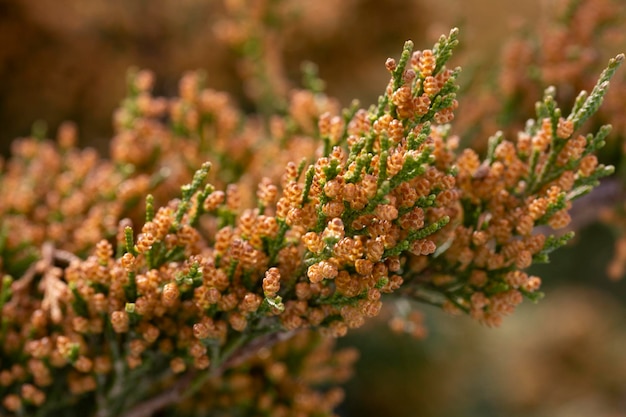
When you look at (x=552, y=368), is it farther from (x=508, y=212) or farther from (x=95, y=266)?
(x=95, y=266)

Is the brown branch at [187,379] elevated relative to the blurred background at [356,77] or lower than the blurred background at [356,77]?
lower

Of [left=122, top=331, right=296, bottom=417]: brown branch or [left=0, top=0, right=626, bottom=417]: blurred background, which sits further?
[left=0, top=0, right=626, bottom=417]: blurred background

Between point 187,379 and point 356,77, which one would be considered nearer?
point 187,379

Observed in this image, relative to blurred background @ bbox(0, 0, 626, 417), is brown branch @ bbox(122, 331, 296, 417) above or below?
below

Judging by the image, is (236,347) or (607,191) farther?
(607,191)

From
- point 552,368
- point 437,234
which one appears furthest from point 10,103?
point 552,368

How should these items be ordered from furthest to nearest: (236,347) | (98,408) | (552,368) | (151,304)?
(552,368) < (98,408) < (236,347) < (151,304)

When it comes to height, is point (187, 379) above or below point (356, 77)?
below

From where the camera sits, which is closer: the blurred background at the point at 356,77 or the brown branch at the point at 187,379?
the brown branch at the point at 187,379
